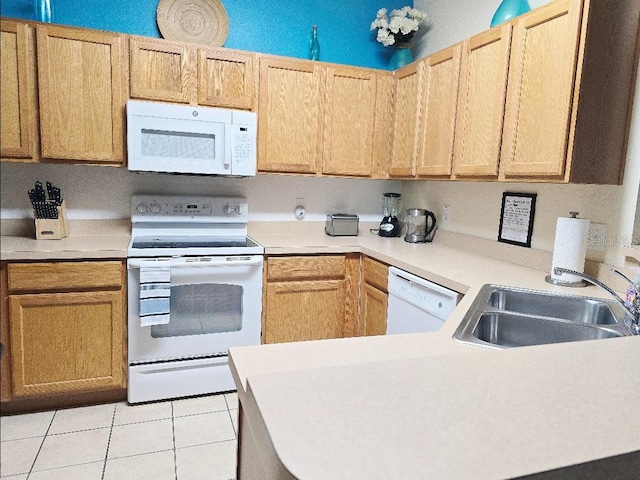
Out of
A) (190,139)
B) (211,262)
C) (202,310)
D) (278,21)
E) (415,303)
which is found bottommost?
(202,310)

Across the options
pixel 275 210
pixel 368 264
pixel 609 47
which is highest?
pixel 609 47

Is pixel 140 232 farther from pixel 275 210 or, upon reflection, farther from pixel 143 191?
pixel 275 210

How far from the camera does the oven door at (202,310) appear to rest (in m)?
2.37

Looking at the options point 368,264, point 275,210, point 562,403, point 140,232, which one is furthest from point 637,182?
point 140,232

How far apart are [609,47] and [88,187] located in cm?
277

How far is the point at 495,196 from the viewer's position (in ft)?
8.32

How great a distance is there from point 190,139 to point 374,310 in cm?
145

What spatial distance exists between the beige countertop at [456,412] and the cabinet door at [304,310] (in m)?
1.71

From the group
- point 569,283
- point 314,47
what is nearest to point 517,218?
point 569,283

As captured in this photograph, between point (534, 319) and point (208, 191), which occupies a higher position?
point (208, 191)

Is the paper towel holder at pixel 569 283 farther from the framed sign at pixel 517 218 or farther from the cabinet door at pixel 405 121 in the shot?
the cabinet door at pixel 405 121

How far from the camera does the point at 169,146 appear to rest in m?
2.49

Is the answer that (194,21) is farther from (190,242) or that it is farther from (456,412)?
(456,412)

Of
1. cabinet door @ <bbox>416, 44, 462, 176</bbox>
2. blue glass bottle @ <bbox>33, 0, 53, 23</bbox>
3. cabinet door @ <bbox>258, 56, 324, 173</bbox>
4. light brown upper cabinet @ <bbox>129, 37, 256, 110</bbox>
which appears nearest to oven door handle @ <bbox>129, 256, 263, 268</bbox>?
cabinet door @ <bbox>258, 56, 324, 173</bbox>
